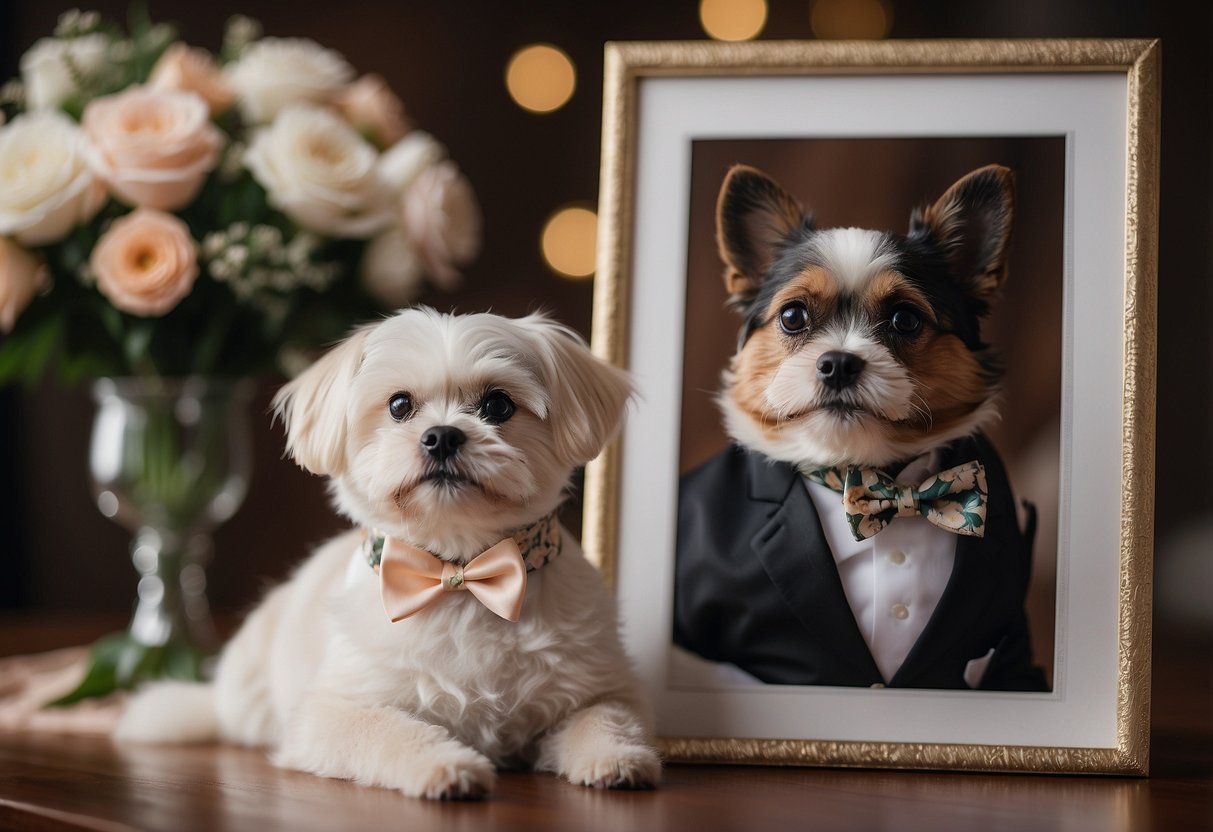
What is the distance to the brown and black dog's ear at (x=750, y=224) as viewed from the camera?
1.44m

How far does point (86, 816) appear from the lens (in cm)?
106

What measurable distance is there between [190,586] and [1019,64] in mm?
1581

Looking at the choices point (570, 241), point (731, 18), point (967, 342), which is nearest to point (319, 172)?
point (967, 342)

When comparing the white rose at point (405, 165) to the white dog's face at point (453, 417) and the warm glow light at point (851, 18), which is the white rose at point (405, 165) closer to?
the white dog's face at point (453, 417)

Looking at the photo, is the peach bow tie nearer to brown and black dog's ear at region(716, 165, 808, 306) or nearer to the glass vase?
brown and black dog's ear at region(716, 165, 808, 306)

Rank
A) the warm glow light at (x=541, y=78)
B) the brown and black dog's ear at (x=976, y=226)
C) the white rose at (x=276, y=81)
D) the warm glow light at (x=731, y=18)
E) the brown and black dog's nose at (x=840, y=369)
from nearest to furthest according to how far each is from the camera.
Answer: the brown and black dog's nose at (x=840, y=369) < the brown and black dog's ear at (x=976, y=226) < the white rose at (x=276, y=81) < the warm glow light at (x=731, y=18) < the warm glow light at (x=541, y=78)

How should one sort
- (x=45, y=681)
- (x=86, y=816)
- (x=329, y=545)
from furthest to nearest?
(x=45, y=681), (x=329, y=545), (x=86, y=816)

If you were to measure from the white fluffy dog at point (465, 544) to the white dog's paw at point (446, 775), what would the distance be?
2cm

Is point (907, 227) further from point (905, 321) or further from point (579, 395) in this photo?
point (579, 395)

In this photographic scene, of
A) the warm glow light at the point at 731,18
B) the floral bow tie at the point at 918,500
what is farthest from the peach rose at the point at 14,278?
the warm glow light at the point at 731,18

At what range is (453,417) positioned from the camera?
4.09 feet

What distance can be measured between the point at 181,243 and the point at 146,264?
2.8 inches

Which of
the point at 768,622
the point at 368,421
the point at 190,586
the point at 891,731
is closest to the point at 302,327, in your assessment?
the point at 190,586

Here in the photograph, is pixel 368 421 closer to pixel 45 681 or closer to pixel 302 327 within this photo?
pixel 302 327
